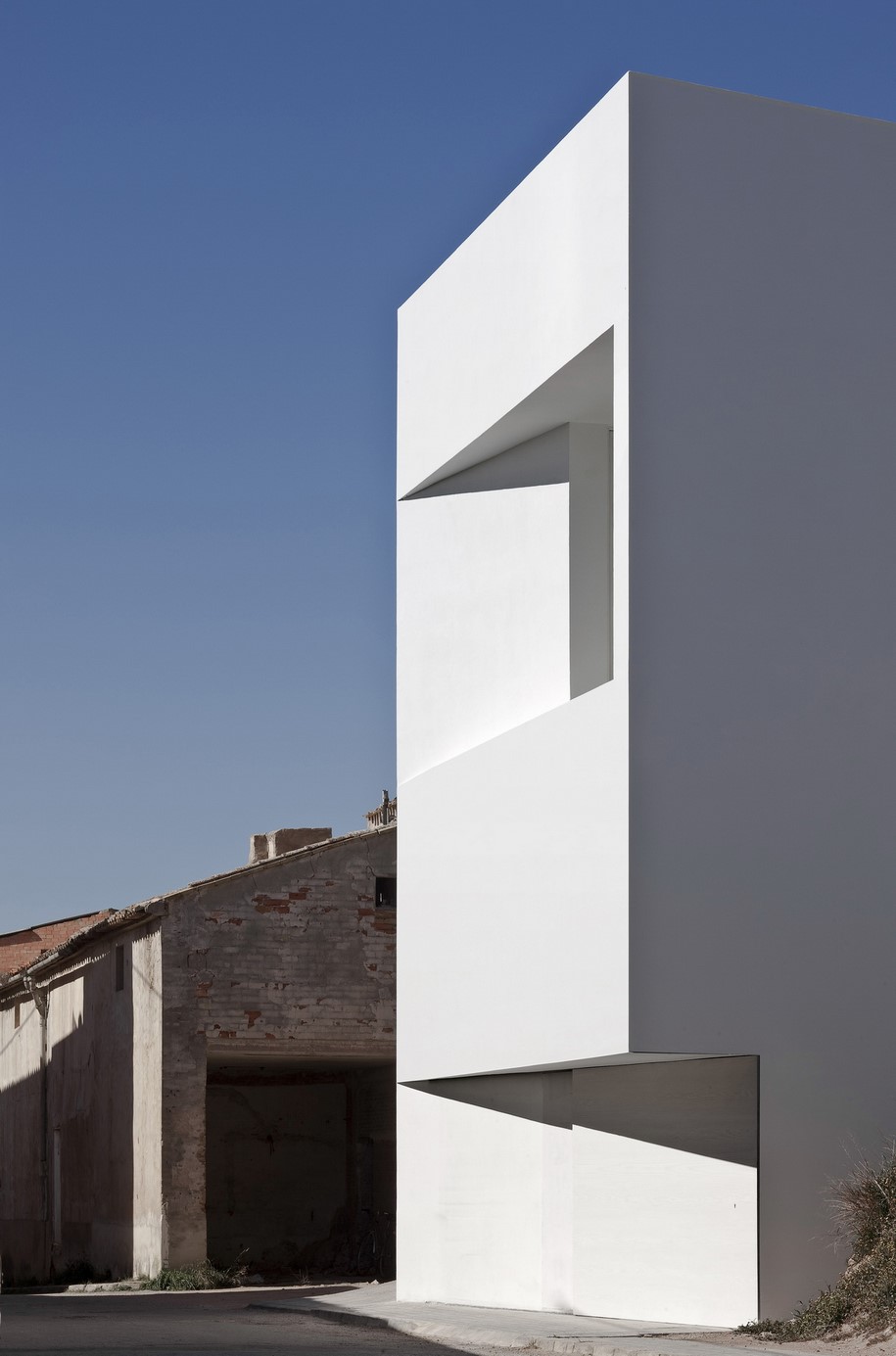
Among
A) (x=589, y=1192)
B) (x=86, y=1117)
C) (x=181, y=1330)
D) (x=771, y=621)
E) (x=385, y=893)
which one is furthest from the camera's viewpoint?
(x=86, y=1117)

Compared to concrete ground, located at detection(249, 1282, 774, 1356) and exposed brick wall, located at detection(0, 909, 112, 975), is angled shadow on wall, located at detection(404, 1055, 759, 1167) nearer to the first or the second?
concrete ground, located at detection(249, 1282, 774, 1356)

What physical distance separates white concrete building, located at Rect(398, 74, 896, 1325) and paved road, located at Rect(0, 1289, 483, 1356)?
203 centimetres

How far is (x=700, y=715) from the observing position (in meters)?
12.5

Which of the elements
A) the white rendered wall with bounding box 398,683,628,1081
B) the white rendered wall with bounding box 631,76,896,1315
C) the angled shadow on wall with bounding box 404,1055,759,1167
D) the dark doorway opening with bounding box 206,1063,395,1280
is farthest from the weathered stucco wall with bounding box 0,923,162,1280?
the white rendered wall with bounding box 631,76,896,1315

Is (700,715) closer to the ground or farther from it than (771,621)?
closer to the ground

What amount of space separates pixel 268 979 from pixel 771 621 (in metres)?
12.9

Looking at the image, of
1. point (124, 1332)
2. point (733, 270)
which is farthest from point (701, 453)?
point (124, 1332)

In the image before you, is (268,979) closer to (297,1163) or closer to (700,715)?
(297,1163)

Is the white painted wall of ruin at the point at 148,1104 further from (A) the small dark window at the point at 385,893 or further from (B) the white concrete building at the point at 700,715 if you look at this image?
(B) the white concrete building at the point at 700,715

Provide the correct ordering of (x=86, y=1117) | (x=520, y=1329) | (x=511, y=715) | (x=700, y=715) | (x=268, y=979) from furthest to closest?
(x=86, y=1117), (x=268, y=979), (x=511, y=715), (x=520, y=1329), (x=700, y=715)

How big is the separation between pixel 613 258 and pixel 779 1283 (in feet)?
24.4

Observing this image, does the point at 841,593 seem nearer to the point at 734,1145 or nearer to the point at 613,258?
the point at 613,258

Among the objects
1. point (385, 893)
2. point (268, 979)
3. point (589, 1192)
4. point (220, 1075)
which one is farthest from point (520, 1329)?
point (220, 1075)

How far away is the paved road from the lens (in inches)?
501
